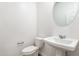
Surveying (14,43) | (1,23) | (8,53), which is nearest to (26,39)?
(14,43)

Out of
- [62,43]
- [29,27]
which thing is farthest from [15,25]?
[62,43]

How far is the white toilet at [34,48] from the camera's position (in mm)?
1869

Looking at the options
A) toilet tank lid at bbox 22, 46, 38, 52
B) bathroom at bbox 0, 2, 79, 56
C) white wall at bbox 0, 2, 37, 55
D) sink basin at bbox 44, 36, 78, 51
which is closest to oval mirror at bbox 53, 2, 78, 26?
bathroom at bbox 0, 2, 79, 56

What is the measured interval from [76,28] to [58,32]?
35 cm

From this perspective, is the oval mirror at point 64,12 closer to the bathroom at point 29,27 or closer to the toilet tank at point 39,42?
the bathroom at point 29,27

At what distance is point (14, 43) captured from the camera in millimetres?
1921

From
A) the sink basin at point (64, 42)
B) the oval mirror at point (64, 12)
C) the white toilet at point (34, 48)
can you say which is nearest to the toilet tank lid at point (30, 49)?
the white toilet at point (34, 48)

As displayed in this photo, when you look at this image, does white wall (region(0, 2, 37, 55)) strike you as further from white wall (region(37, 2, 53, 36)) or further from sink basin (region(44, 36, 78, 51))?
sink basin (region(44, 36, 78, 51))

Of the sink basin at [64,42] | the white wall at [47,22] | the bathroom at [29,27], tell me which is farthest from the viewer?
the white wall at [47,22]

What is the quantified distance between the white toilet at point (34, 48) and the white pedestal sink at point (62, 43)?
0.49 ft

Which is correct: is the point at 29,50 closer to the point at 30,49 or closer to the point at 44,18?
the point at 30,49

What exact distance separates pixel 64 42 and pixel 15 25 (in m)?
1.01

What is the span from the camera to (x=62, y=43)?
1.69 m

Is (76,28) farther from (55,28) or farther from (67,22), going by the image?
(55,28)
